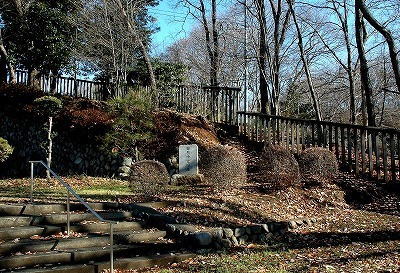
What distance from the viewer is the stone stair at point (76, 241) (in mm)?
5195

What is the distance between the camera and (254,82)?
2609 cm

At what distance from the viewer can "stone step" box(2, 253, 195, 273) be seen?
4.93 m

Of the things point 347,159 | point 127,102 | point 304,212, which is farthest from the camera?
point 127,102

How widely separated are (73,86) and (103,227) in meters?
13.9

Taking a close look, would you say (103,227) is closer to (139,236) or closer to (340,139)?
(139,236)

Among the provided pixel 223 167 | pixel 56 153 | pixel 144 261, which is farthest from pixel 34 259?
pixel 56 153

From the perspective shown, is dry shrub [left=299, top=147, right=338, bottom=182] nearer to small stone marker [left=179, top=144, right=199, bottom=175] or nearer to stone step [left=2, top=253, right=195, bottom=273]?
small stone marker [left=179, top=144, right=199, bottom=175]

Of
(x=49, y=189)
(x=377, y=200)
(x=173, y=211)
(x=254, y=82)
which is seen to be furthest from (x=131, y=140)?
(x=254, y=82)

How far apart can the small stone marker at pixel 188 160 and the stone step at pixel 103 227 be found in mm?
3947

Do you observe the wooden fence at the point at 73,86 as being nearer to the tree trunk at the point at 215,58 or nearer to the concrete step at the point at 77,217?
the tree trunk at the point at 215,58

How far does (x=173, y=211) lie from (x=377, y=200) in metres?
5.15

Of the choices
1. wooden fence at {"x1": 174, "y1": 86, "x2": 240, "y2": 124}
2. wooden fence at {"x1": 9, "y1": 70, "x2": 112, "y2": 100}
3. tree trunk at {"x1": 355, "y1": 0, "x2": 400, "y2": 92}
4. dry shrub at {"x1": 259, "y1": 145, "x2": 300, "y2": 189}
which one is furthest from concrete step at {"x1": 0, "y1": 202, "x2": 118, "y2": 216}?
wooden fence at {"x1": 9, "y1": 70, "x2": 112, "y2": 100}

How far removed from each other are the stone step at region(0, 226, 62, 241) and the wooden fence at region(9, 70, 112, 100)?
13172 millimetres

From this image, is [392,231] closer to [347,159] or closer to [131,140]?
[347,159]
